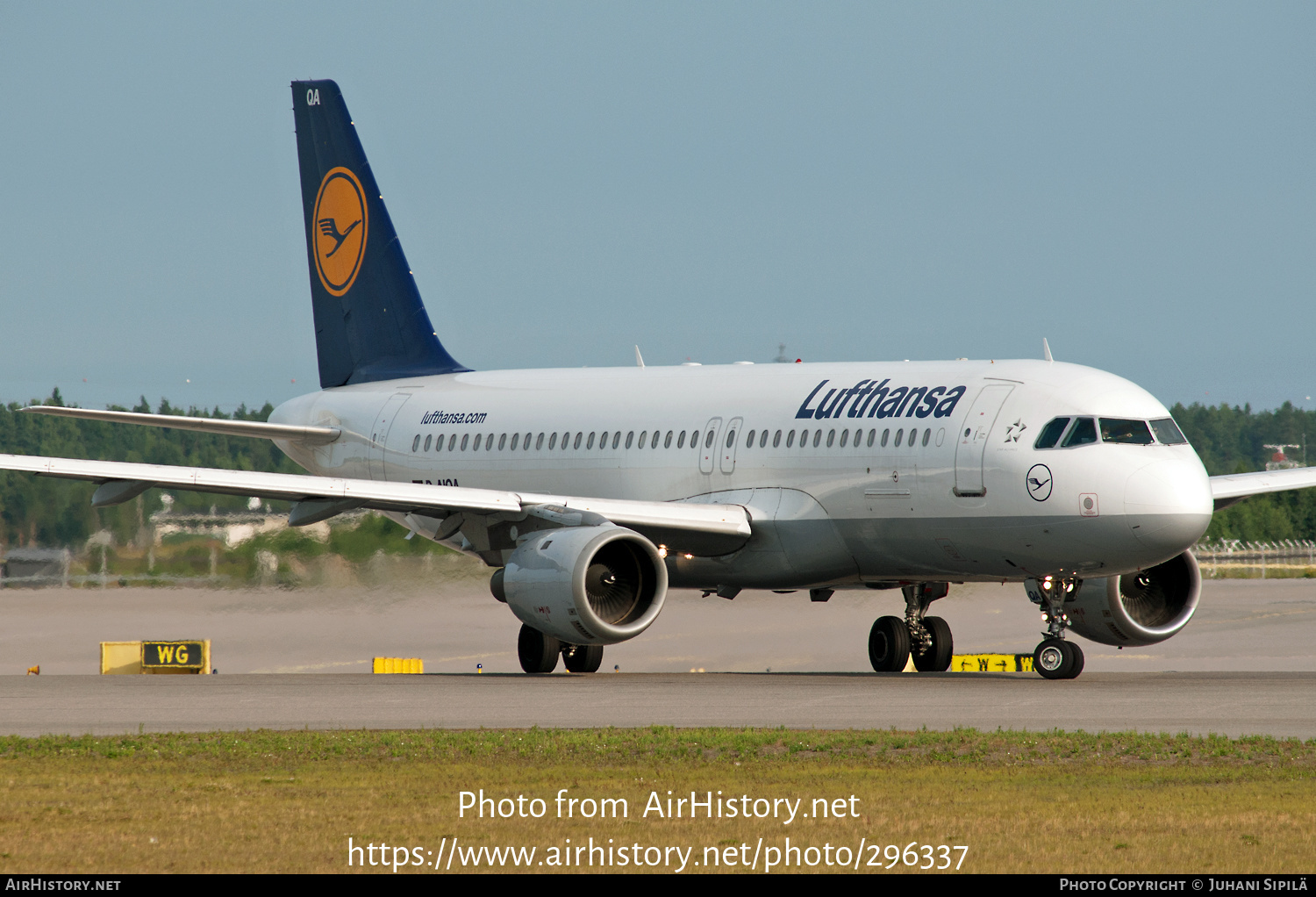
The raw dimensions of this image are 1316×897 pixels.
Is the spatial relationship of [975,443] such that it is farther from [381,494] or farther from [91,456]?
[91,456]

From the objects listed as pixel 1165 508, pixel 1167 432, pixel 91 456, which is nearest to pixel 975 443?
pixel 1167 432

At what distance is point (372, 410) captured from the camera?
109ft

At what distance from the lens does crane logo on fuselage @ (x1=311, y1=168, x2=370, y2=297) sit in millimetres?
34781

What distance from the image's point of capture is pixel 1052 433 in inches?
914

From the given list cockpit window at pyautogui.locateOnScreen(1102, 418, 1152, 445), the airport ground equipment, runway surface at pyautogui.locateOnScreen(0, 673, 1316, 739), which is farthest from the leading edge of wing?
the airport ground equipment

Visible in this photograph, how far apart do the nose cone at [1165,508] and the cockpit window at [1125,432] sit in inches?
21.3

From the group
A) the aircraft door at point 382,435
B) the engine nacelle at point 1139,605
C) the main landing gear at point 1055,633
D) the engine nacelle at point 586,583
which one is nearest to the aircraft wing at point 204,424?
the aircraft door at point 382,435

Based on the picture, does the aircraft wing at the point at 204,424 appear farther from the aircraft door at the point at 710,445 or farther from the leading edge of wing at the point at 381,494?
the aircraft door at the point at 710,445

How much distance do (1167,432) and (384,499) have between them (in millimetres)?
9965

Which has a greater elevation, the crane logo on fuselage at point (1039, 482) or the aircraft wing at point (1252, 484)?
the crane logo on fuselage at point (1039, 482)

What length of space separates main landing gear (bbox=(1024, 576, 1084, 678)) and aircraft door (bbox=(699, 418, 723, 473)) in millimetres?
4974

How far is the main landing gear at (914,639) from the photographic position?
27578mm

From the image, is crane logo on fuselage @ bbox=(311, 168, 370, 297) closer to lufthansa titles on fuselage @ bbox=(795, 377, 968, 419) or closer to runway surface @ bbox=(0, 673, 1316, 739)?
runway surface @ bbox=(0, 673, 1316, 739)

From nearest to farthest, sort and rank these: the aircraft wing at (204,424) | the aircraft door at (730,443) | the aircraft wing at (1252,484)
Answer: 1. the aircraft wing at (1252,484)
2. the aircraft door at (730,443)
3. the aircraft wing at (204,424)
